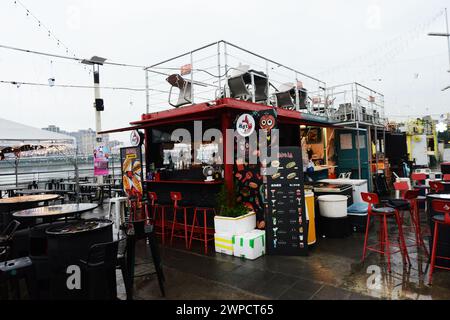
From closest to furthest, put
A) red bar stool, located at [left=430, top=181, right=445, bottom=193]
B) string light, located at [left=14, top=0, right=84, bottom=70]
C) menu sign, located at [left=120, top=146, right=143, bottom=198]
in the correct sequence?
red bar stool, located at [left=430, top=181, right=445, bottom=193], menu sign, located at [left=120, top=146, right=143, bottom=198], string light, located at [left=14, top=0, right=84, bottom=70]

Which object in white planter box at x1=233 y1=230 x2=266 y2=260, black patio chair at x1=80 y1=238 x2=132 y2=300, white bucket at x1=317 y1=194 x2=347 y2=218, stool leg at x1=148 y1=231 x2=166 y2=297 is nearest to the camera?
black patio chair at x1=80 y1=238 x2=132 y2=300

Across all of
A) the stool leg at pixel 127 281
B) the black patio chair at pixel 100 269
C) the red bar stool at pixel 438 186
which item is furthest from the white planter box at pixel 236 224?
the red bar stool at pixel 438 186

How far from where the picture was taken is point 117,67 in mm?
12531

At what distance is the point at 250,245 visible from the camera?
4758 mm

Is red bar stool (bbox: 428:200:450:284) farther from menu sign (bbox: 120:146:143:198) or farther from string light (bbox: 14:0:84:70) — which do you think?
string light (bbox: 14:0:84:70)

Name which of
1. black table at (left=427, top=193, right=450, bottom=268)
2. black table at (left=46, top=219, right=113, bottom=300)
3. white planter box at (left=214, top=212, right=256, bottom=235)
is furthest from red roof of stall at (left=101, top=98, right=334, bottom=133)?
black table at (left=46, top=219, right=113, bottom=300)

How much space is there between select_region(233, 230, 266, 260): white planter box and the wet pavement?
→ 13 cm

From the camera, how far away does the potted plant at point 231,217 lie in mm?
5090

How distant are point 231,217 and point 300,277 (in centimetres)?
169

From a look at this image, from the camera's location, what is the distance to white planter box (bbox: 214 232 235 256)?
16.4 ft

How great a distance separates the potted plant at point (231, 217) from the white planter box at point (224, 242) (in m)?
0.08

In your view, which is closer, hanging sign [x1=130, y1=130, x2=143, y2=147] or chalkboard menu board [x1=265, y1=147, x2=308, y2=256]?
chalkboard menu board [x1=265, y1=147, x2=308, y2=256]
